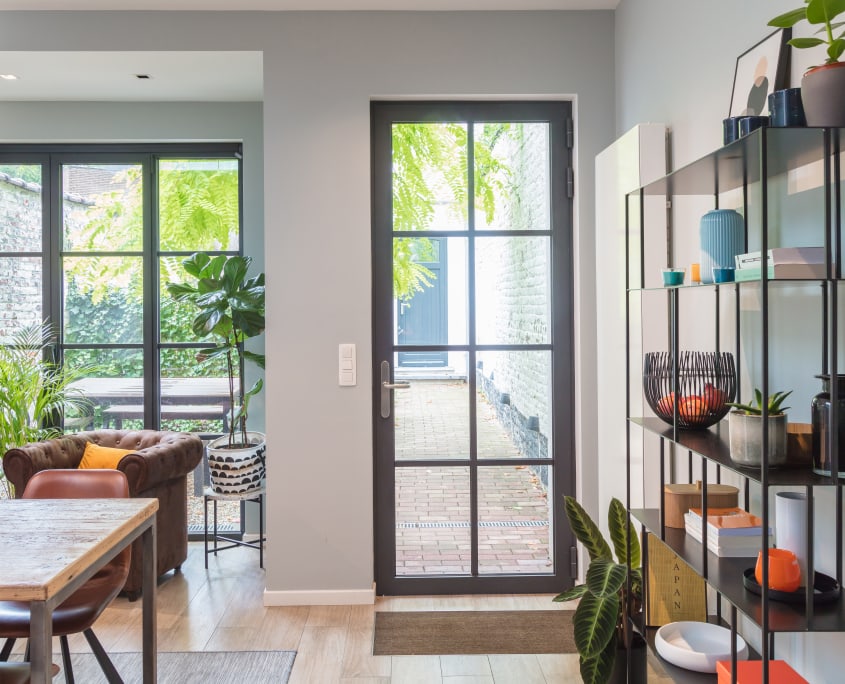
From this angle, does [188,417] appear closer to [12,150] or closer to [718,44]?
[12,150]

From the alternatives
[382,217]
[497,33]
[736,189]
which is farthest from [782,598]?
[497,33]

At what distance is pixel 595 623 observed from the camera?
1.92 meters

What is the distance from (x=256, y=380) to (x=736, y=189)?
9.67 ft

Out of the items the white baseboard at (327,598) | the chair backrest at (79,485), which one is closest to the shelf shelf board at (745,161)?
the chair backrest at (79,485)

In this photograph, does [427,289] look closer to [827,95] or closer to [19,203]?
[827,95]

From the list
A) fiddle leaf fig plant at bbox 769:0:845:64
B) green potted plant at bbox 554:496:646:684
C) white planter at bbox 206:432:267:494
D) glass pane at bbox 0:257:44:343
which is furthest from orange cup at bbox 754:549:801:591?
glass pane at bbox 0:257:44:343

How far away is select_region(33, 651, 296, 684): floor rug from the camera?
256cm

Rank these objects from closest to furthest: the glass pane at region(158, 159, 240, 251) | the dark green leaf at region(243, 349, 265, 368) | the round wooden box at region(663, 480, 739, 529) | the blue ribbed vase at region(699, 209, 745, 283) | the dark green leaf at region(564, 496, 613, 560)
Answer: the blue ribbed vase at region(699, 209, 745, 283) → the round wooden box at region(663, 480, 739, 529) → the dark green leaf at region(564, 496, 613, 560) → the dark green leaf at region(243, 349, 265, 368) → the glass pane at region(158, 159, 240, 251)

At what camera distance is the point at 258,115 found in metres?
4.11

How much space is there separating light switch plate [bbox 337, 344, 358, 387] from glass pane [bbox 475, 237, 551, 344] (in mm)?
640

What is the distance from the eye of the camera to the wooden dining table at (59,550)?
5.02 feet

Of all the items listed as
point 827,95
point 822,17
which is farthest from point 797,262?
point 822,17

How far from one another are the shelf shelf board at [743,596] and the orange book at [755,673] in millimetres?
234

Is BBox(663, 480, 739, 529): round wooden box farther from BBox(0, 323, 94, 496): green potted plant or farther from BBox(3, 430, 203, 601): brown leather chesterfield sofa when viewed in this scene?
BBox(0, 323, 94, 496): green potted plant
